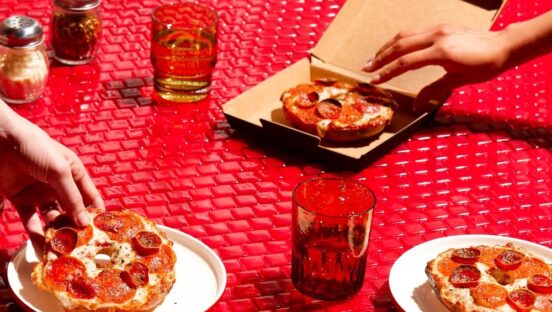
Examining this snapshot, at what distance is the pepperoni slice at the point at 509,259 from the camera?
1326 millimetres

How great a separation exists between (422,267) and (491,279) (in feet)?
0.44

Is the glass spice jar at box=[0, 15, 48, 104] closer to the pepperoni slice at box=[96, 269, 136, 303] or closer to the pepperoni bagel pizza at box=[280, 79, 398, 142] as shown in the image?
the pepperoni bagel pizza at box=[280, 79, 398, 142]

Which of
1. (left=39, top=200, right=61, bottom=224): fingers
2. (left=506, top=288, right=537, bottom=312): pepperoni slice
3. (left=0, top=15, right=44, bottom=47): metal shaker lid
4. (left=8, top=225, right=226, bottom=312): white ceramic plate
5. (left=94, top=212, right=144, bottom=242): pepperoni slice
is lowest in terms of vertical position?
(left=8, top=225, right=226, bottom=312): white ceramic plate

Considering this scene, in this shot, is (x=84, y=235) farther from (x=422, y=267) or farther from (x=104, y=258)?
(x=422, y=267)

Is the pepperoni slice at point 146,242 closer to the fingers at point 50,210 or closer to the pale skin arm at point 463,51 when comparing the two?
the fingers at point 50,210

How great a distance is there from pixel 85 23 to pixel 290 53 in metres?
0.45

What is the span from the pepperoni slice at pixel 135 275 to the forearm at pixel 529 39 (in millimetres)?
917

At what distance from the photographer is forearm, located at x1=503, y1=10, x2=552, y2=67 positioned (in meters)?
1.85

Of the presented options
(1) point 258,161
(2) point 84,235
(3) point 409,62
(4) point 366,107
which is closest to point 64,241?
(2) point 84,235

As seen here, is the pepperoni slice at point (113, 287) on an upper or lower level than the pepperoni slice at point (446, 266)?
lower

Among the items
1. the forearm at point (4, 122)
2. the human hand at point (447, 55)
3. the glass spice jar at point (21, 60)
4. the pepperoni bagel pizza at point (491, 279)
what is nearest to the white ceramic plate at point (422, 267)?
the pepperoni bagel pizza at point (491, 279)

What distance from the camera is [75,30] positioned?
194cm

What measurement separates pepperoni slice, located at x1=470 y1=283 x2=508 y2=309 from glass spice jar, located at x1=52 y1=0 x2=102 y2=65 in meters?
1.03

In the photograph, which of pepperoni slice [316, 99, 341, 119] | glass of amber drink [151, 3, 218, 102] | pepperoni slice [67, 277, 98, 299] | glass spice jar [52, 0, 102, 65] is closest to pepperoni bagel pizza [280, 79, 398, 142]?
pepperoni slice [316, 99, 341, 119]
